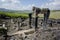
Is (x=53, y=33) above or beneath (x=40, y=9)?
beneath

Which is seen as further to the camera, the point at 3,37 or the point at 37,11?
the point at 37,11

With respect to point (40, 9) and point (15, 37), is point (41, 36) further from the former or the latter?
point (40, 9)

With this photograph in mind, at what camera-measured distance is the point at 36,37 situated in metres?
14.5

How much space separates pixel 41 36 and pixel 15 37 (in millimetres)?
2641

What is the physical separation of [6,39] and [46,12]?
19.2ft

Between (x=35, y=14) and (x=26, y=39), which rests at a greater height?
(x=35, y=14)

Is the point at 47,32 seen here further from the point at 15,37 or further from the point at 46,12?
the point at 46,12

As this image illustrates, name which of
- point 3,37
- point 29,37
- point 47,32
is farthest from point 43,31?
point 3,37

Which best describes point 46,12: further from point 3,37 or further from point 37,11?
point 3,37

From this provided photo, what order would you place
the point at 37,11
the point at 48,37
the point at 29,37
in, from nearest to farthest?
1. the point at 48,37
2. the point at 29,37
3. the point at 37,11

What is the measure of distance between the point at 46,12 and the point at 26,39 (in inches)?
205

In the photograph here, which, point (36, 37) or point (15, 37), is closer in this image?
point (36, 37)

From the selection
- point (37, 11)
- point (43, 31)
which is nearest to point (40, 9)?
point (37, 11)

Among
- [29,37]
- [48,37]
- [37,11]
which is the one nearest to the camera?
[48,37]
